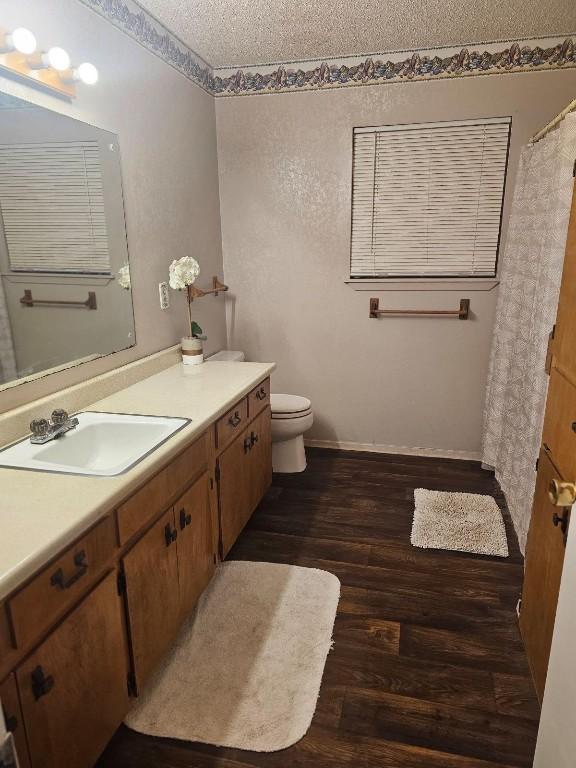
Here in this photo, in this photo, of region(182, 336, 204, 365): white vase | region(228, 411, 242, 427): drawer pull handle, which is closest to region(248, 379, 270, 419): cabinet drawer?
region(228, 411, 242, 427): drawer pull handle

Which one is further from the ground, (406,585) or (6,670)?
(6,670)

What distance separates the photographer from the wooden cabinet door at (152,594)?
1.43 meters

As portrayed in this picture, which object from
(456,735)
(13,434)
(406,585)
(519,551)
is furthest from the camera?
(519,551)

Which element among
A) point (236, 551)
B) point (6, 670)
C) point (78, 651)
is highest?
point (6, 670)

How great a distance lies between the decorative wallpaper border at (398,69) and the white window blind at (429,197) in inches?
10.6

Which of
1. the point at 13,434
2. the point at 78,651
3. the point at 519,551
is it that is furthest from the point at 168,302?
the point at 519,551

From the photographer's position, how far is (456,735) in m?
1.50

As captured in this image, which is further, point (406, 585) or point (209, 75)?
point (209, 75)

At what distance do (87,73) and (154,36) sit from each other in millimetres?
768

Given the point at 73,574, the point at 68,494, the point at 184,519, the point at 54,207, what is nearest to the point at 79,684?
the point at 73,574

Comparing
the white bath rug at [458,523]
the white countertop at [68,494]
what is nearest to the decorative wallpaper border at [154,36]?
the white countertop at [68,494]

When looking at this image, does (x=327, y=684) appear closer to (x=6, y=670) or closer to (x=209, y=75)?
(x=6, y=670)

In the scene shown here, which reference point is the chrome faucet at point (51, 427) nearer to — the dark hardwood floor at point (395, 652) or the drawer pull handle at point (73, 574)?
the drawer pull handle at point (73, 574)

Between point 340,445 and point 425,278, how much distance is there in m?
1.30
